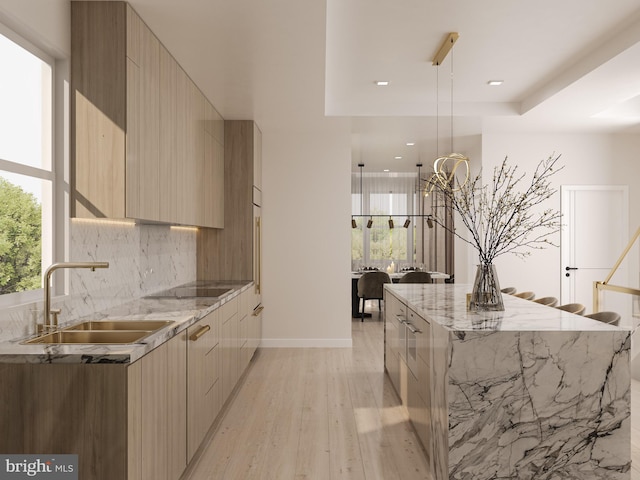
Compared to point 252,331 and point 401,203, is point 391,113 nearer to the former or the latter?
point 252,331

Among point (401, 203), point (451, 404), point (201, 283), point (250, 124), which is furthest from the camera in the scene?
point (401, 203)

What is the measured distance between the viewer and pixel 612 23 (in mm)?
3691

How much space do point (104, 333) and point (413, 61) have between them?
3428mm

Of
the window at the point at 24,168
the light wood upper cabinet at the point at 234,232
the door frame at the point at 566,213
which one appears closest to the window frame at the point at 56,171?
the window at the point at 24,168

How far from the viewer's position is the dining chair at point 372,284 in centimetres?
828

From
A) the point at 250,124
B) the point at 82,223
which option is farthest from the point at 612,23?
the point at 82,223

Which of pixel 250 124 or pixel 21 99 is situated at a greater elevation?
pixel 250 124

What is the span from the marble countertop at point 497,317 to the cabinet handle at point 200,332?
1.30 m

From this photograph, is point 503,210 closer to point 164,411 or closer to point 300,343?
point 300,343

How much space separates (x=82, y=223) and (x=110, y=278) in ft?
1.60

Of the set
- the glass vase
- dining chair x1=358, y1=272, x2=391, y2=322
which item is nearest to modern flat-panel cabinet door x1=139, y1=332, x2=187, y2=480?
the glass vase

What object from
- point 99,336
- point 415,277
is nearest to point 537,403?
point 99,336

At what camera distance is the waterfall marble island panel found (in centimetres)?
237

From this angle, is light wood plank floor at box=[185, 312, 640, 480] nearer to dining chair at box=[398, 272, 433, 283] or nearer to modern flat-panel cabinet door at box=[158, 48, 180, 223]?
modern flat-panel cabinet door at box=[158, 48, 180, 223]
